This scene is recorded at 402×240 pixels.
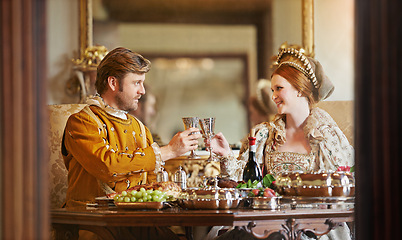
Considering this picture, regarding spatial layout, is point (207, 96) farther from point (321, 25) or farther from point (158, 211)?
point (158, 211)

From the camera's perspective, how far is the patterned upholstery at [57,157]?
3496 millimetres

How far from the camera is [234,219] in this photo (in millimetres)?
2020

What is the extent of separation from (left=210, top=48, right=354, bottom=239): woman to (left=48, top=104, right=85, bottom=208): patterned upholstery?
39.7 inches

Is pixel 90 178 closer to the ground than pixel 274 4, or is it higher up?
closer to the ground

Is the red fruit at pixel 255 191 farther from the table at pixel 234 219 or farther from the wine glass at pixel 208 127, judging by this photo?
the wine glass at pixel 208 127

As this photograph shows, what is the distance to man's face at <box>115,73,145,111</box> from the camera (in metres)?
3.11

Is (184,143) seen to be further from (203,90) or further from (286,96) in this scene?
(203,90)

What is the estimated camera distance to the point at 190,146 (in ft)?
9.41

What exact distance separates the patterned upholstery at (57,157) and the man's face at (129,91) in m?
0.64

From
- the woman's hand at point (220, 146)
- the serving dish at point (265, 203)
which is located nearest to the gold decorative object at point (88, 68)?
the woman's hand at point (220, 146)

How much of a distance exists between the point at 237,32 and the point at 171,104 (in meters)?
0.98

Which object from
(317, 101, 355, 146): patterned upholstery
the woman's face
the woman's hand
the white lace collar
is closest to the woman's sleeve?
the woman's face

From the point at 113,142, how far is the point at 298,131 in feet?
3.59
